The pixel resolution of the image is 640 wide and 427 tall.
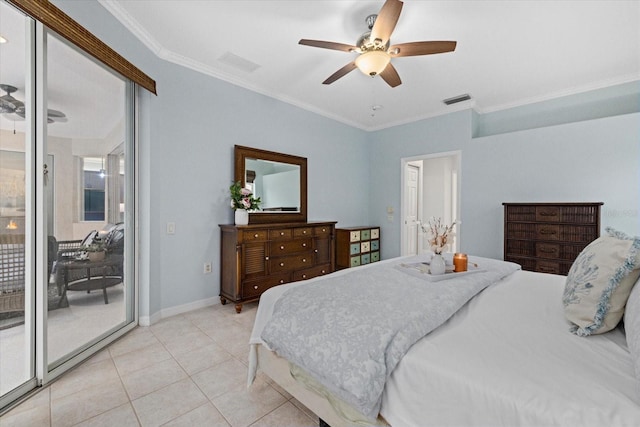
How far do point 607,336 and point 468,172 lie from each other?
143 inches

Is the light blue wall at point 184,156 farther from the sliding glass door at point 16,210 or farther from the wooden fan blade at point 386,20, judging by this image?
the wooden fan blade at point 386,20

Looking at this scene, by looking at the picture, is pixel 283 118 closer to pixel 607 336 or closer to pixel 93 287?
pixel 93 287

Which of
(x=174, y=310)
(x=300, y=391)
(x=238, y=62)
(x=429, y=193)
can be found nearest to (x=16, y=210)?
(x=174, y=310)

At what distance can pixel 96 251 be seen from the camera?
7.72ft

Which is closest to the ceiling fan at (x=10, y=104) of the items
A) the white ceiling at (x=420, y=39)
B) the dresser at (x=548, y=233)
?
the white ceiling at (x=420, y=39)

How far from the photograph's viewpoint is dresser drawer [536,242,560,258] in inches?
128

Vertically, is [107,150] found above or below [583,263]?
above

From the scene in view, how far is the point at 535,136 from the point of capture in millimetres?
3756

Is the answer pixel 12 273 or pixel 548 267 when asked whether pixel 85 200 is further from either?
pixel 548 267

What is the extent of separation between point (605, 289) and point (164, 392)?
2308 mm

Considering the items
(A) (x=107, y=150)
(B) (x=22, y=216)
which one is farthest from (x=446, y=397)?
(A) (x=107, y=150)

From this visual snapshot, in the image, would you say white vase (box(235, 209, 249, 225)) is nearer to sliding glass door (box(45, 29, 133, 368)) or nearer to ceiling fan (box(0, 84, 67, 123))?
sliding glass door (box(45, 29, 133, 368))

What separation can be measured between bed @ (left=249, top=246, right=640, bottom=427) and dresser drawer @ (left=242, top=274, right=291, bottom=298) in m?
1.77

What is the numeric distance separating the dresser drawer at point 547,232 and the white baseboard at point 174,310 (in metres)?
3.91
